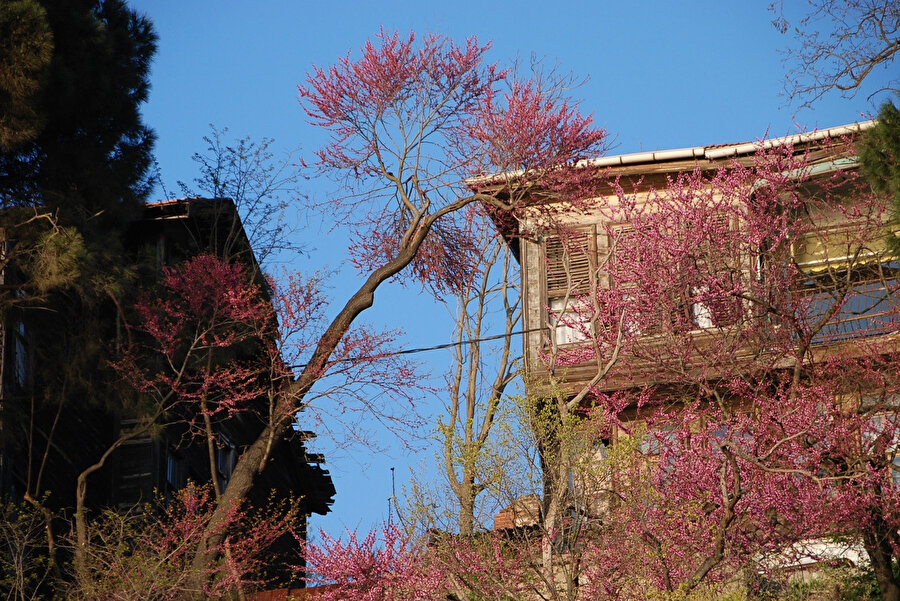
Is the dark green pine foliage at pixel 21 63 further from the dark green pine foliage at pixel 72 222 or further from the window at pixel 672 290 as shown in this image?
the window at pixel 672 290

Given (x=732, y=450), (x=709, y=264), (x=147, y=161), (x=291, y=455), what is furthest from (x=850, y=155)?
(x=291, y=455)

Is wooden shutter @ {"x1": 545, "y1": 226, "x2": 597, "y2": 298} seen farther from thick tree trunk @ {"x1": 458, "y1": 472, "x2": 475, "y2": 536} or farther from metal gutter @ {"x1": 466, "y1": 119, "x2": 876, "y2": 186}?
thick tree trunk @ {"x1": 458, "y1": 472, "x2": 475, "y2": 536}

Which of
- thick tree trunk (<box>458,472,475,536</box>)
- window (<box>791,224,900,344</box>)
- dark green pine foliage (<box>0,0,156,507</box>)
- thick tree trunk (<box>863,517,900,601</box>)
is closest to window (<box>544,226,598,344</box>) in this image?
window (<box>791,224,900,344</box>)

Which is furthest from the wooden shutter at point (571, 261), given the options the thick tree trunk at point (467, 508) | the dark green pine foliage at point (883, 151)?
the dark green pine foliage at point (883, 151)

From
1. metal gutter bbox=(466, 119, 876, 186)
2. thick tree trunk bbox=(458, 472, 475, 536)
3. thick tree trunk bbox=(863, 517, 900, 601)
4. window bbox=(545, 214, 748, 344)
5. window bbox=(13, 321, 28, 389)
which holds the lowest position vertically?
thick tree trunk bbox=(863, 517, 900, 601)

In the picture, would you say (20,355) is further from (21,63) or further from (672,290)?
(672,290)

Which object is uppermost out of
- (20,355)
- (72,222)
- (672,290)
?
(72,222)

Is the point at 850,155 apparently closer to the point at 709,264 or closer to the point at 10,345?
the point at 709,264

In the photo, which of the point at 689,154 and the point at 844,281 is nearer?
the point at 844,281

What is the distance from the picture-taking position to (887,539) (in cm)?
1475

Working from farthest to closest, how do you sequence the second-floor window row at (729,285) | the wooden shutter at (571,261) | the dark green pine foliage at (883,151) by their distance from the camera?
the wooden shutter at (571,261)
the second-floor window row at (729,285)
the dark green pine foliage at (883,151)

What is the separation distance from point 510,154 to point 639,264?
9.56 feet

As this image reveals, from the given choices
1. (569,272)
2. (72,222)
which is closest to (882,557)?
(569,272)

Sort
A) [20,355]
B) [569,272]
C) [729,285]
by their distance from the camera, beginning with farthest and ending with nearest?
[569,272] → [729,285] → [20,355]
